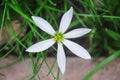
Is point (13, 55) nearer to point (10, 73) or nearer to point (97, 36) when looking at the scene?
point (10, 73)

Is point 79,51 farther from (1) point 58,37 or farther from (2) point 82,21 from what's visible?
(2) point 82,21

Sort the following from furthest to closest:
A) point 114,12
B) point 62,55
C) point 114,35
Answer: point 114,12, point 114,35, point 62,55

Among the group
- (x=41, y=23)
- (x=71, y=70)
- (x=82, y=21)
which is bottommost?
(x=71, y=70)

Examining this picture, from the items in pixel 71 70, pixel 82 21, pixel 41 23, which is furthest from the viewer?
pixel 71 70

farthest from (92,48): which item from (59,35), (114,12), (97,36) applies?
(59,35)

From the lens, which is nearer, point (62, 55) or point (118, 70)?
point (62, 55)

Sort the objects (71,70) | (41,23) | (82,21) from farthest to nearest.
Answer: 1. (71,70)
2. (82,21)
3. (41,23)

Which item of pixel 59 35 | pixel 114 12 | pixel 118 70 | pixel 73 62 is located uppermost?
pixel 59 35

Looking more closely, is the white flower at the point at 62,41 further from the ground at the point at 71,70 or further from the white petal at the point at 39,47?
the ground at the point at 71,70

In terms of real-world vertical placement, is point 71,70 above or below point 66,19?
below

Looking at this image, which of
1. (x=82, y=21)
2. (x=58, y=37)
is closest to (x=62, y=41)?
(x=58, y=37)

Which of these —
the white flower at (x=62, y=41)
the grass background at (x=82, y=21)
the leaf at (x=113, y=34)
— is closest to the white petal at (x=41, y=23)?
the white flower at (x=62, y=41)
